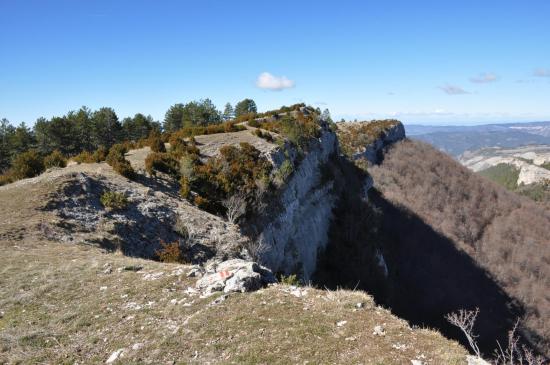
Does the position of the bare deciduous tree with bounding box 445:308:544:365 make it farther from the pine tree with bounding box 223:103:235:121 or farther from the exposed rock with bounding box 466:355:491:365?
the pine tree with bounding box 223:103:235:121

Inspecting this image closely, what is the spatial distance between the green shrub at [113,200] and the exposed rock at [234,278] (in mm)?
11405

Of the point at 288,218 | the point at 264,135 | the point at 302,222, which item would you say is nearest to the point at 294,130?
the point at 264,135

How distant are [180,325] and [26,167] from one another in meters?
25.2

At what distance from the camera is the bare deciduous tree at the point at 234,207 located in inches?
1033

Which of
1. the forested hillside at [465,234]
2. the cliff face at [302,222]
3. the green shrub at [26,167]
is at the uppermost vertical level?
the green shrub at [26,167]

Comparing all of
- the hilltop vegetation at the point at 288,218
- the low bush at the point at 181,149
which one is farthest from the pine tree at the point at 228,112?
the low bush at the point at 181,149

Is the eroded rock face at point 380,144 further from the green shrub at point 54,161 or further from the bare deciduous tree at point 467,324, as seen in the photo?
the bare deciduous tree at point 467,324

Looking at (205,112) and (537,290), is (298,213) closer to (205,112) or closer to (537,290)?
(205,112)

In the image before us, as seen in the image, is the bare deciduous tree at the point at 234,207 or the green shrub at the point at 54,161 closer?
the bare deciduous tree at the point at 234,207

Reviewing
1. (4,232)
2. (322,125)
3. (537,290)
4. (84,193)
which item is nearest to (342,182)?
(322,125)

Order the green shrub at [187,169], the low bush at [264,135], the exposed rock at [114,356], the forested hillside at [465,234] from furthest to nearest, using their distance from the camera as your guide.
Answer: the forested hillside at [465,234]
the low bush at [264,135]
the green shrub at [187,169]
the exposed rock at [114,356]

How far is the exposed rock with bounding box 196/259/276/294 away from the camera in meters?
12.4

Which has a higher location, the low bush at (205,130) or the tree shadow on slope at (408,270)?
the low bush at (205,130)

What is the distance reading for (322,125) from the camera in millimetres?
63406
